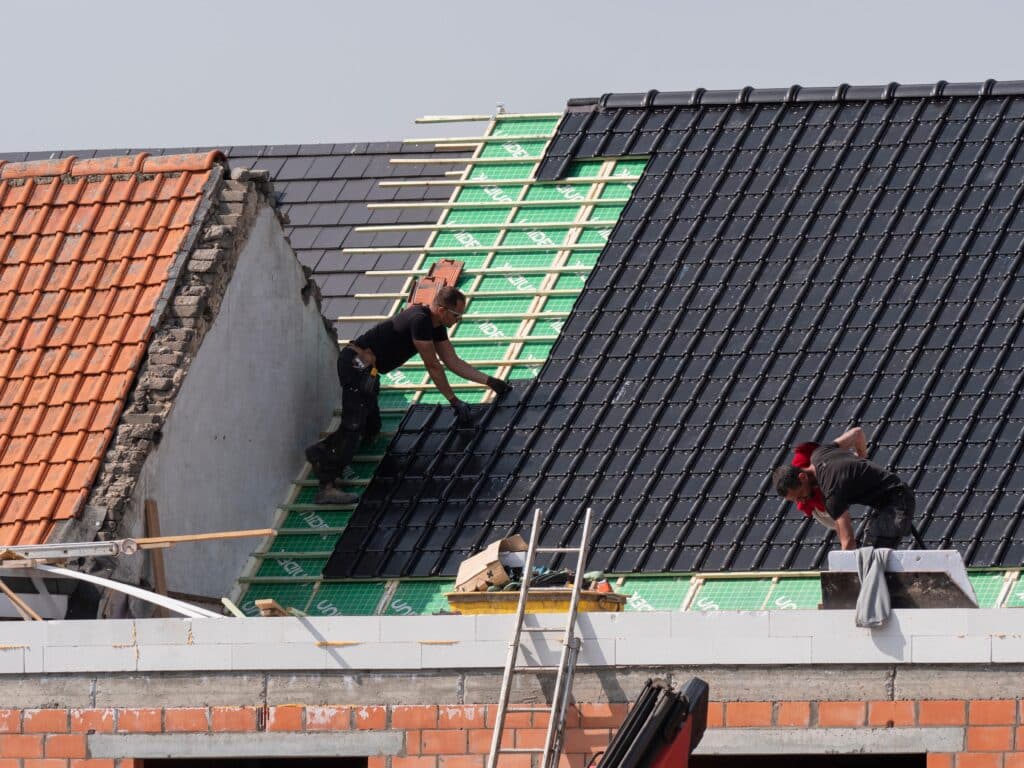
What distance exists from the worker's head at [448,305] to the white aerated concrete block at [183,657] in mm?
4838

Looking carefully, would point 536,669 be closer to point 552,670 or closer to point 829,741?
point 552,670

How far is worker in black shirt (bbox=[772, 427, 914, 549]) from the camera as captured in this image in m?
15.1

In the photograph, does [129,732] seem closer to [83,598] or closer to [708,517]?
[83,598]

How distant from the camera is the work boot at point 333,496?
18.6 m

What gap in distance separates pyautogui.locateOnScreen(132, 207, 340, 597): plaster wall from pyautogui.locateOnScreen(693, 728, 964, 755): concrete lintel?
16.0ft

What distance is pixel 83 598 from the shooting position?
16.2 metres

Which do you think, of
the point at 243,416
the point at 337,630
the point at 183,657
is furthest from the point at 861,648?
the point at 243,416

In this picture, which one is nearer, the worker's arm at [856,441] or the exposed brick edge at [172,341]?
the worker's arm at [856,441]

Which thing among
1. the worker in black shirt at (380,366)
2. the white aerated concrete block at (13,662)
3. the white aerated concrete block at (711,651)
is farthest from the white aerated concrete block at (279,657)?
the worker in black shirt at (380,366)

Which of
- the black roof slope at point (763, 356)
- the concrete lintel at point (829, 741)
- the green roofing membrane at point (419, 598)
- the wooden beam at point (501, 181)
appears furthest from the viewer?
the wooden beam at point (501, 181)

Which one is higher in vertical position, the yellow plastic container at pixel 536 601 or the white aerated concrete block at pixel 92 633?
the yellow plastic container at pixel 536 601

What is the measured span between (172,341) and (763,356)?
4732mm

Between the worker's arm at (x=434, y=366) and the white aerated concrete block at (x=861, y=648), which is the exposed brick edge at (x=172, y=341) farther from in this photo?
the white aerated concrete block at (x=861, y=648)

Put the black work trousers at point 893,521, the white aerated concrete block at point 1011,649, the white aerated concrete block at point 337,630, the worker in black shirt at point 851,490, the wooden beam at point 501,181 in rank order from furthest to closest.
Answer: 1. the wooden beam at point 501,181
2. the black work trousers at point 893,521
3. the worker in black shirt at point 851,490
4. the white aerated concrete block at point 337,630
5. the white aerated concrete block at point 1011,649
